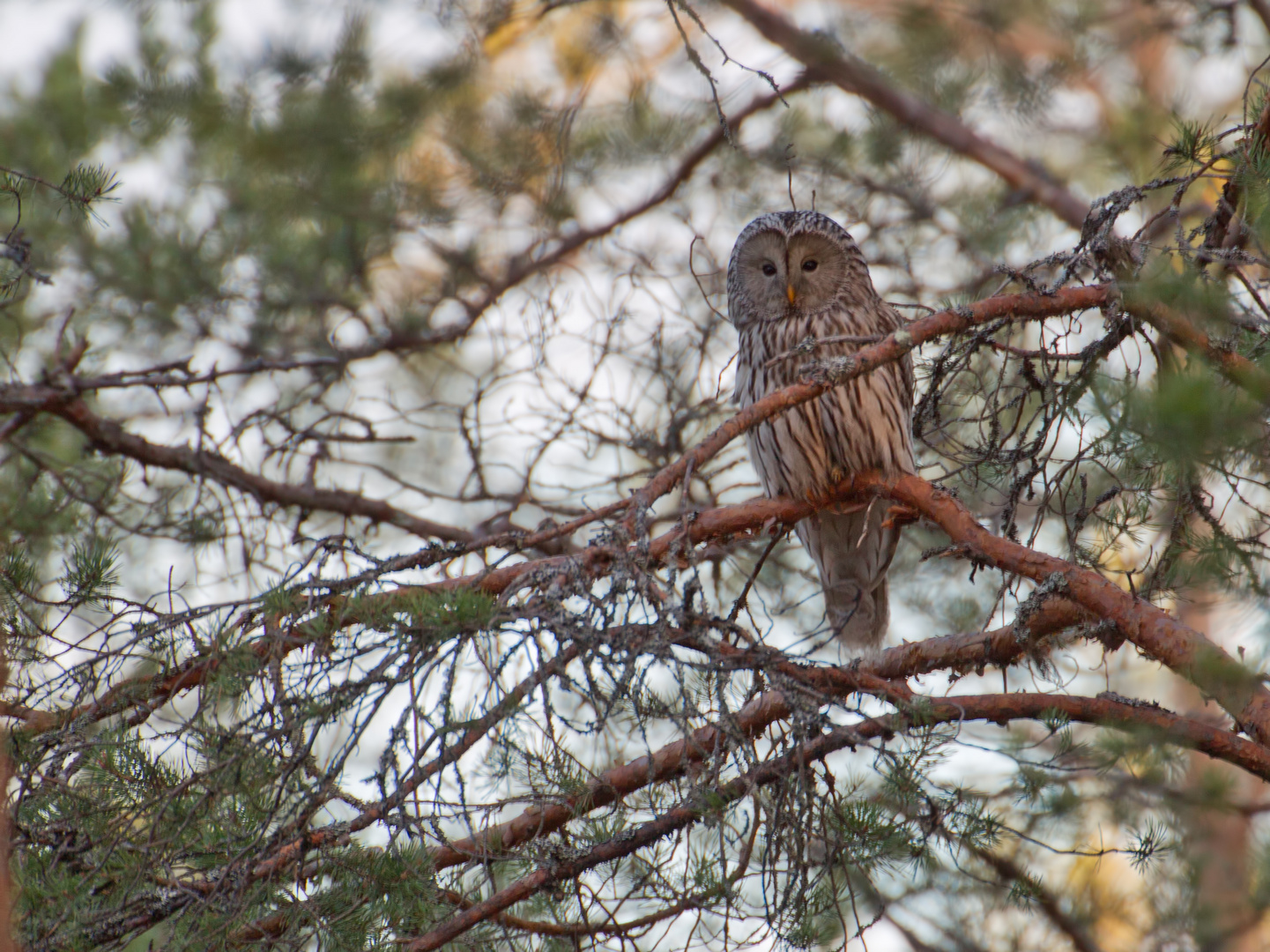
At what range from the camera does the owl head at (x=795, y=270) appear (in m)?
3.97

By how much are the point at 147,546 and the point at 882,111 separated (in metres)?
3.72

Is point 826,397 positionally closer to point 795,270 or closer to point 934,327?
point 795,270

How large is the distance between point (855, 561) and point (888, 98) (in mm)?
2415

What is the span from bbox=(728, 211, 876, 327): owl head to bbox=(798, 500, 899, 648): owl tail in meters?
0.70

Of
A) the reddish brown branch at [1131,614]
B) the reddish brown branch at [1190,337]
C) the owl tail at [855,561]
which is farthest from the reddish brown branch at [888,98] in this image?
the reddish brown branch at [1190,337]

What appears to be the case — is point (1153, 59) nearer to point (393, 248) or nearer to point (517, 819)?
point (393, 248)

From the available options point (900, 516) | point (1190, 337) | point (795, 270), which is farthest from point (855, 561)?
point (1190, 337)

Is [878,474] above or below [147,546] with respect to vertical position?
below

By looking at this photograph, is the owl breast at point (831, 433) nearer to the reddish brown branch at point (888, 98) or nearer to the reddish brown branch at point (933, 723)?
the reddish brown branch at point (933, 723)

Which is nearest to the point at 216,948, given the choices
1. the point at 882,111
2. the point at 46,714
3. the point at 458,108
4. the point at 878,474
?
the point at 46,714

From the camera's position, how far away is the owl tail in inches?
151

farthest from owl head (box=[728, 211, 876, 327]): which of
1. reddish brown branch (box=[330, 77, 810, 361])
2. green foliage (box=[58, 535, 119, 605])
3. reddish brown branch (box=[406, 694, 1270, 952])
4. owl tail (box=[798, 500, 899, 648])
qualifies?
green foliage (box=[58, 535, 119, 605])

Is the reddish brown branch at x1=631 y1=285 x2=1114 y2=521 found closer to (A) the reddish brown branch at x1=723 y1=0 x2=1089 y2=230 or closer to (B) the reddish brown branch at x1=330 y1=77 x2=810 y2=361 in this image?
(B) the reddish brown branch at x1=330 y1=77 x2=810 y2=361

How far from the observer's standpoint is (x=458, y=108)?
5.29 m
